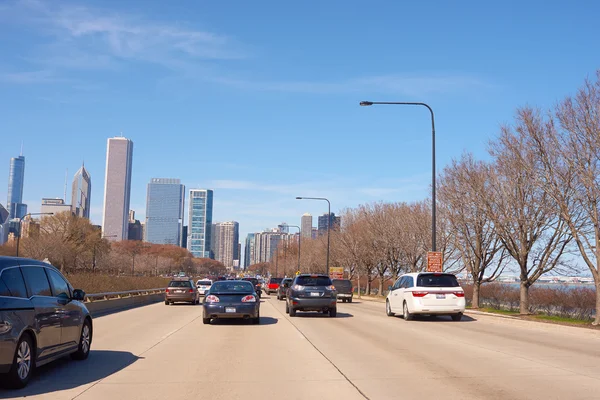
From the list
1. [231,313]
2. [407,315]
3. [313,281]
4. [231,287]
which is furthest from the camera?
[313,281]

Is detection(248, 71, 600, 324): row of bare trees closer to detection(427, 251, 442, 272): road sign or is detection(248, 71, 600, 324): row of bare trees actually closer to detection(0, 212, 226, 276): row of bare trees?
detection(427, 251, 442, 272): road sign

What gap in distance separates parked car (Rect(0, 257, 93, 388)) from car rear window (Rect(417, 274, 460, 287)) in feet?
45.4

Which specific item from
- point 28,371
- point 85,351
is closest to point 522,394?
point 28,371

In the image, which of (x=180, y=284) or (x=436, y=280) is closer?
(x=436, y=280)

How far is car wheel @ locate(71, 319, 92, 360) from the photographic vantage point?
1137 centimetres

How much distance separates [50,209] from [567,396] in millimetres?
169143

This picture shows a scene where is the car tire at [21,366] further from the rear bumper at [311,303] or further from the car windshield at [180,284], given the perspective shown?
the car windshield at [180,284]

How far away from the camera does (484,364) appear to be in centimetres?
1137

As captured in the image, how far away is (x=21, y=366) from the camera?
334 inches

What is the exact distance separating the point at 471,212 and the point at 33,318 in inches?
1167

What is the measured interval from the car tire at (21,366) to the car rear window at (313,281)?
1623 centimetres

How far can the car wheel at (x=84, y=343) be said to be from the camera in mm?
11367

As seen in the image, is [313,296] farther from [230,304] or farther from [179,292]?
[179,292]

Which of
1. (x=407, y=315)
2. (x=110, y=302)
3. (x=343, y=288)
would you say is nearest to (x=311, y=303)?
(x=407, y=315)
